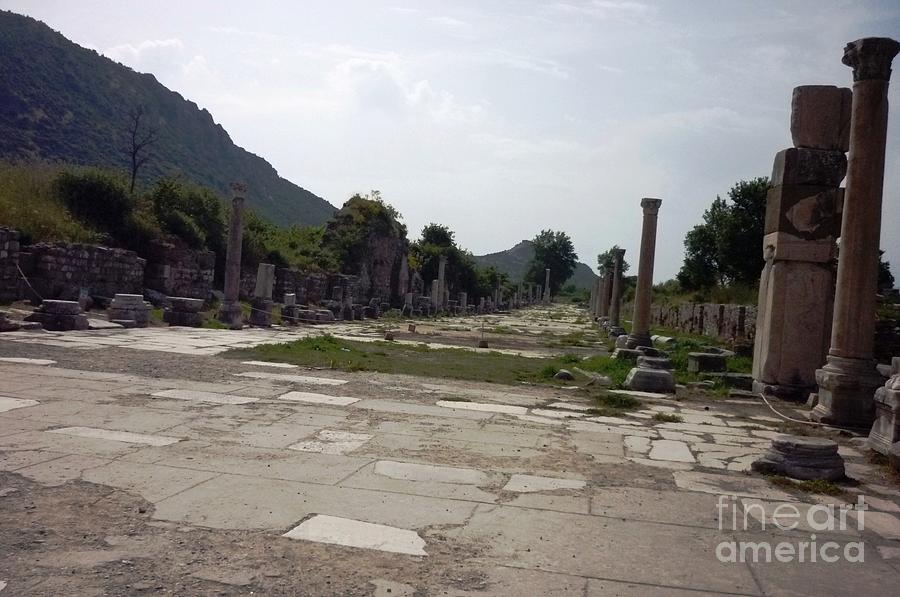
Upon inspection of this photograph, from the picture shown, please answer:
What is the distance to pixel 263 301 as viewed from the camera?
24219mm

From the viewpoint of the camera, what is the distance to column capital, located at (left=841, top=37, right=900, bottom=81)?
943cm

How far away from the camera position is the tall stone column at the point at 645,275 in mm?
18906

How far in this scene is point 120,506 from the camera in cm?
443

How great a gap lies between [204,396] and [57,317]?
851cm

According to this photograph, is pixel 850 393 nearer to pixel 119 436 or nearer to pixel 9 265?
pixel 119 436

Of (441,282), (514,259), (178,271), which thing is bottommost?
(178,271)

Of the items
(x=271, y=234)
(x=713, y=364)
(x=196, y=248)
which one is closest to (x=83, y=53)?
(x=271, y=234)

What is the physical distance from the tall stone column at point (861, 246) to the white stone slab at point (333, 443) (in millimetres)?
6170

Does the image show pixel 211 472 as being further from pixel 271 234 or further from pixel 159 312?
pixel 271 234

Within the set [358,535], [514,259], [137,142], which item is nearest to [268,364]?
[358,535]

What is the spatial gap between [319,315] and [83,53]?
51.3m

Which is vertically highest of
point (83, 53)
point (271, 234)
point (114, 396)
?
point (83, 53)

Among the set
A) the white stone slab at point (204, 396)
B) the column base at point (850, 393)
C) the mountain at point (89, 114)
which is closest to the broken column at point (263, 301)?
the white stone slab at point (204, 396)

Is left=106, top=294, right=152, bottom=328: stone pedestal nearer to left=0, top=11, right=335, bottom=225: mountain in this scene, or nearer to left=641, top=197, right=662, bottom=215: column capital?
left=641, top=197, right=662, bottom=215: column capital
